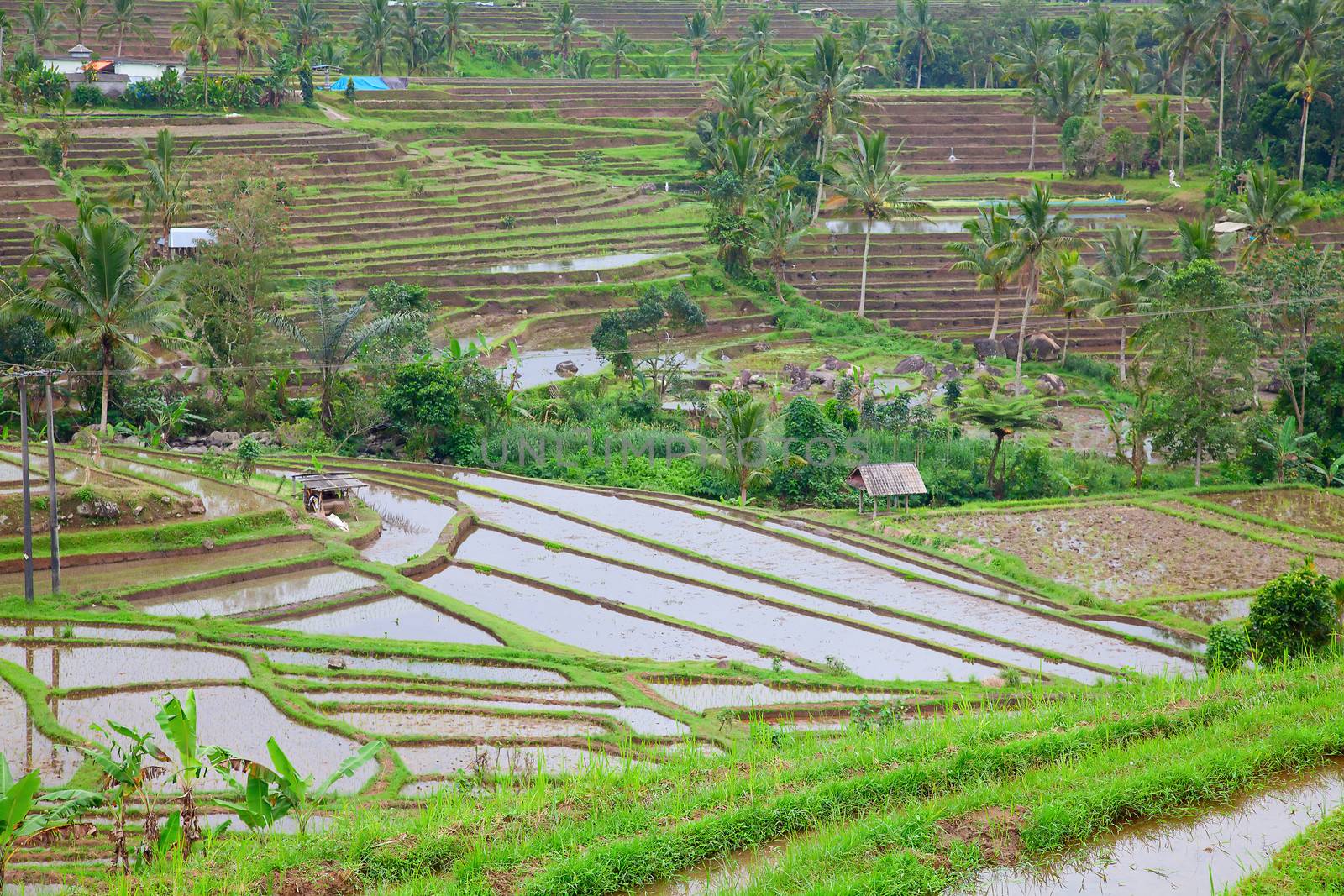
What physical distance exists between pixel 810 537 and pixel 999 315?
16.3m

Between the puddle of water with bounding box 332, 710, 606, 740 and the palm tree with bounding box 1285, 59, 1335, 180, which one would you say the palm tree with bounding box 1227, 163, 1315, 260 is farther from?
the puddle of water with bounding box 332, 710, 606, 740

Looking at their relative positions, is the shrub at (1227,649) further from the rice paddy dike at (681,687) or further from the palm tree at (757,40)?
the palm tree at (757,40)

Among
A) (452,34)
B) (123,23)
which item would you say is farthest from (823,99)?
(123,23)

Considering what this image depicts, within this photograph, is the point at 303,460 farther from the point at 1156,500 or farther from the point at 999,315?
the point at 999,315

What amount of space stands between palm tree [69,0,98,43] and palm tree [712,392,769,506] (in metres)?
34.6

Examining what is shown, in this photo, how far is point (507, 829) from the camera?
769cm

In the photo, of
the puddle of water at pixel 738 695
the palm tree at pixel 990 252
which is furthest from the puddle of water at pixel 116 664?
the palm tree at pixel 990 252

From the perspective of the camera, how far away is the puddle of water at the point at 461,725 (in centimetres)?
1124

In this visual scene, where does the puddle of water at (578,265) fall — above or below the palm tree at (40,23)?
below

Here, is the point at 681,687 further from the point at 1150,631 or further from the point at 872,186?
the point at 872,186

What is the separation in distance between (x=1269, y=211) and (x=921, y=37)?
87.7 feet

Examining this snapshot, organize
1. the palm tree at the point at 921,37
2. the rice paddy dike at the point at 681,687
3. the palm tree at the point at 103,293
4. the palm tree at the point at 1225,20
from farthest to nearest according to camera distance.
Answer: the palm tree at the point at 921,37 < the palm tree at the point at 1225,20 < the palm tree at the point at 103,293 < the rice paddy dike at the point at 681,687

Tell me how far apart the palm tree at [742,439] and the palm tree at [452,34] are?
34833mm

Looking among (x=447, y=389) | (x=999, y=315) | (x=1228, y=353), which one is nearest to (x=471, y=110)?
(x=999, y=315)
